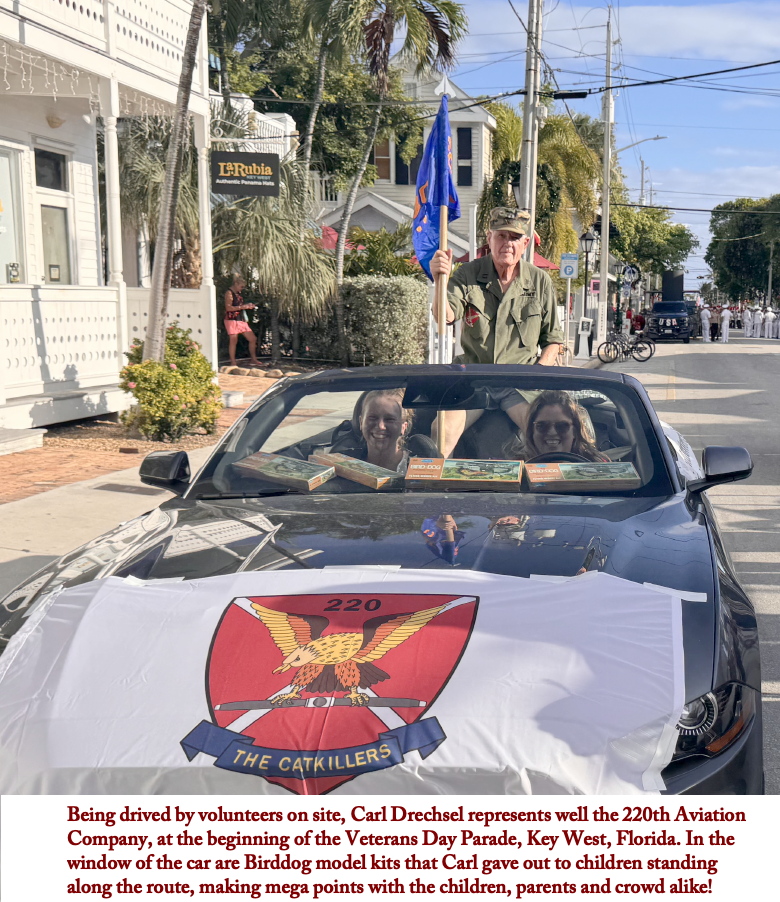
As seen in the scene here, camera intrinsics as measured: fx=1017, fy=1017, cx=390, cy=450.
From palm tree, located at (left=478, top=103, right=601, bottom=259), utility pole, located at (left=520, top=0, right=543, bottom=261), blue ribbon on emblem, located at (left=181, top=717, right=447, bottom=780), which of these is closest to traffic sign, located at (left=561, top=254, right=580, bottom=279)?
palm tree, located at (left=478, top=103, right=601, bottom=259)

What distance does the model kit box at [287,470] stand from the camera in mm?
3984

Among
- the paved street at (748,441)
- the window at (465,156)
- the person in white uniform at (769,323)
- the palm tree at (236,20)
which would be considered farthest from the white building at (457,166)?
the person in white uniform at (769,323)

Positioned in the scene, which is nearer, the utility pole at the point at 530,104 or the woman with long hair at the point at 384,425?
the woman with long hair at the point at 384,425

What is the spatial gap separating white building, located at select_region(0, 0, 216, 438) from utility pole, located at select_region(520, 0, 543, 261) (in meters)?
7.32

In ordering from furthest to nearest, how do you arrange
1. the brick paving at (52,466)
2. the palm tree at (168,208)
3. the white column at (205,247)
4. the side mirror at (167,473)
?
the white column at (205,247) → the palm tree at (168,208) → the brick paving at (52,466) → the side mirror at (167,473)

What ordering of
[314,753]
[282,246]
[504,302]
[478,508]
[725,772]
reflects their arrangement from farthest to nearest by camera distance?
[282,246]
[504,302]
[478,508]
[725,772]
[314,753]

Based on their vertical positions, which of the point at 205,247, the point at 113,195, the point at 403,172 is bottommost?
the point at 205,247

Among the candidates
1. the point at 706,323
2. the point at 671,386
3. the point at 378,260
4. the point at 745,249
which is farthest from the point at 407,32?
the point at 745,249

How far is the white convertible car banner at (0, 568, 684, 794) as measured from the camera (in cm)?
221

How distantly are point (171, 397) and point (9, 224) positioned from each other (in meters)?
4.10

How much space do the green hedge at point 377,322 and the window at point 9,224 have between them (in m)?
10.0

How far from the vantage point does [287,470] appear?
13.4 feet

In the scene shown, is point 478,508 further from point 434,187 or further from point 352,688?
point 434,187

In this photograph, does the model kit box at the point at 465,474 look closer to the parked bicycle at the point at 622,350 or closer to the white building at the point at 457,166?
the parked bicycle at the point at 622,350
